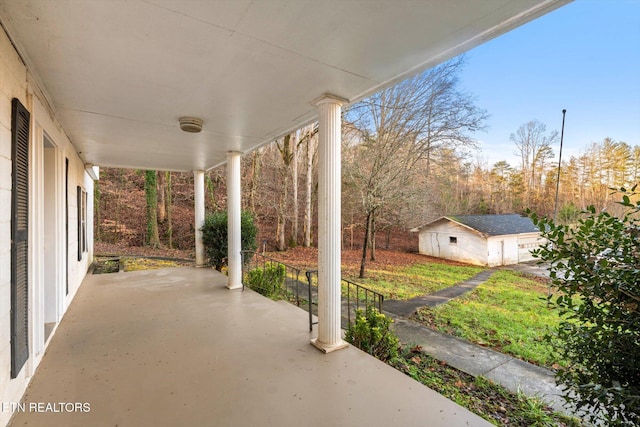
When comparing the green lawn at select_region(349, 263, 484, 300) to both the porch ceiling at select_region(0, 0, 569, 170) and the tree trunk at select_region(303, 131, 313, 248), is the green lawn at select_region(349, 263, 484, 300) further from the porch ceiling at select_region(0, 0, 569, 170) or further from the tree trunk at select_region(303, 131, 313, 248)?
the porch ceiling at select_region(0, 0, 569, 170)

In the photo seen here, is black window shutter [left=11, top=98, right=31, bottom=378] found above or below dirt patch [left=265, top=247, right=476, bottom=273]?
above

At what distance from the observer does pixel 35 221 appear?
248 cm

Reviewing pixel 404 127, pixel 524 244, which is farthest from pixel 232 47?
pixel 524 244

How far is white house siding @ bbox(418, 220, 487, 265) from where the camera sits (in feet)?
43.8

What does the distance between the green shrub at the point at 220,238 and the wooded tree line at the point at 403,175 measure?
3.91m

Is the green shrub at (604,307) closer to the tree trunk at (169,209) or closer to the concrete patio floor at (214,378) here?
the concrete patio floor at (214,378)

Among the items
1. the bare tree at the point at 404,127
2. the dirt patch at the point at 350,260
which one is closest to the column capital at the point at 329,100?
the bare tree at the point at 404,127

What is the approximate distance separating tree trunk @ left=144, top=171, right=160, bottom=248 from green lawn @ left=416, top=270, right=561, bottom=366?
11.0m

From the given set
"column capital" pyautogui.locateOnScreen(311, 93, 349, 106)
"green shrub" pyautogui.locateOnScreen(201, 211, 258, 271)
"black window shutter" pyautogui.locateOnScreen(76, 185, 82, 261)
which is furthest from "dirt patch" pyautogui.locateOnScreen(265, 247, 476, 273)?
"column capital" pyautogui.locateOnScreen(311, 93, 349, 106)

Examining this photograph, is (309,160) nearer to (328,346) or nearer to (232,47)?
(328,346)

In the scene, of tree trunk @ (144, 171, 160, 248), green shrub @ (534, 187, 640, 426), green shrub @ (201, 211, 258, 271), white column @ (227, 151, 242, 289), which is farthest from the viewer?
tree trunk @ (144, 171, 160, 248)

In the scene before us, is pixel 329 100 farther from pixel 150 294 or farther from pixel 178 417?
pixel 150 294

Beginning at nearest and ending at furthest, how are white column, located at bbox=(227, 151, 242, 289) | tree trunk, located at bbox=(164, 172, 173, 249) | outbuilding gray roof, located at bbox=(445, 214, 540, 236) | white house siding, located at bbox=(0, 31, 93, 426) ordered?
white house siding, located at bbox=(0, 31, 93, 426) → white column, located at bbox=(227, 151, 242, 289) → tree trunk, located at bbox=(164, 172, 173, 249) → outbuilding gray roof, located at bbox=(445, 214, 540, 236)

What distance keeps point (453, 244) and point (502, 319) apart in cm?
867
